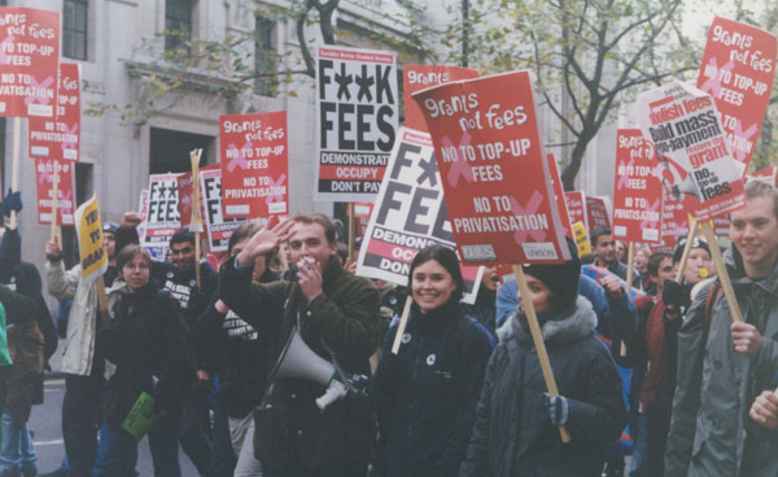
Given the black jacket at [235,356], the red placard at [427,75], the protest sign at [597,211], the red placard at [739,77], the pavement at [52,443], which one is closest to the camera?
the black jacket at [235,356]

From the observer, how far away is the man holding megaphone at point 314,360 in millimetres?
5695

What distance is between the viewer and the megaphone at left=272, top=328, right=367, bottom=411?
18.7 feet

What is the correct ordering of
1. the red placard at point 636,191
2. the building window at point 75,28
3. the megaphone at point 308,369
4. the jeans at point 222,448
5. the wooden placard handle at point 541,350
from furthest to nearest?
the building window at point 75,28
the red placard at point 636,191
the jeans at point 222,448
the megaphone at point 308,369
the wooden placard handle at point 541,350

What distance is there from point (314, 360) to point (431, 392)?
1.81 ft

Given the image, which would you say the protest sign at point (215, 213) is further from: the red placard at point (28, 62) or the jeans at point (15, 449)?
the jeans at point (15, 449)

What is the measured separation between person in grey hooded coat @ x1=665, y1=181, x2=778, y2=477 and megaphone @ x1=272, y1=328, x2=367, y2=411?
1473 millimetres

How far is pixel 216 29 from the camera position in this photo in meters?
25.5

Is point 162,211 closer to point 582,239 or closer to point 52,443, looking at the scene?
point 52,443

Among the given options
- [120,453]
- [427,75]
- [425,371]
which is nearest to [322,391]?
[425,371]

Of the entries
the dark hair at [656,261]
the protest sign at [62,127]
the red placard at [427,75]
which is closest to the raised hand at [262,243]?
the red placard at [427,75]

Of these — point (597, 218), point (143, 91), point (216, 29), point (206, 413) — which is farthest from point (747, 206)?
point (216, 29)

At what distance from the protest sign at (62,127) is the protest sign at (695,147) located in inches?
322

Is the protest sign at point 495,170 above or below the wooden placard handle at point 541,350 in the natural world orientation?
above

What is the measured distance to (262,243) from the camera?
19.2 ft
